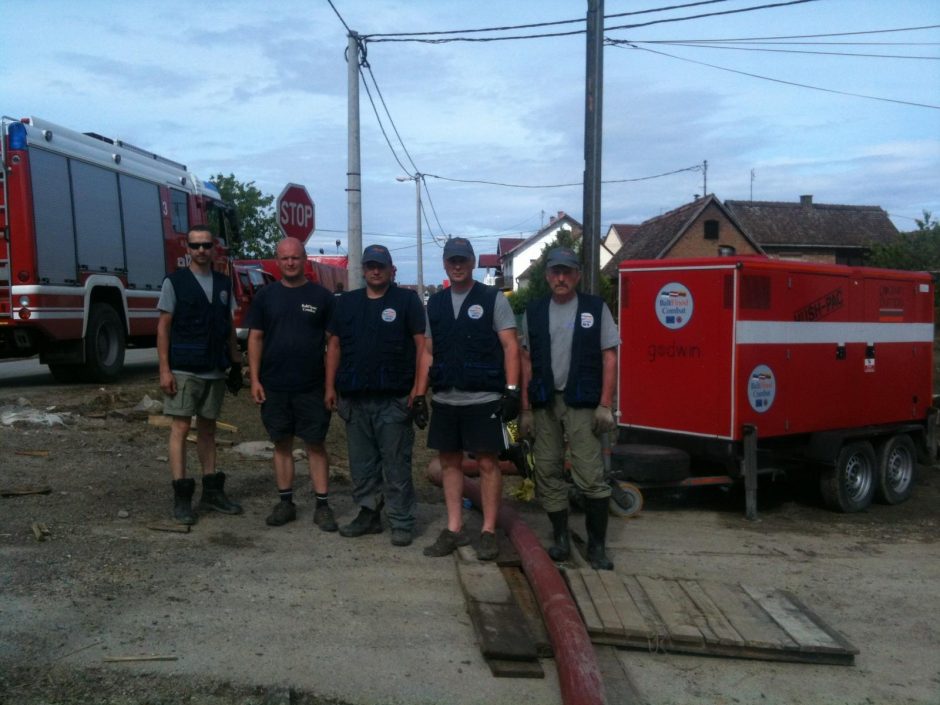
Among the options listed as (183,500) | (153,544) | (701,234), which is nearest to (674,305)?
(183,500)

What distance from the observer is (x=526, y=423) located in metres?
5.68

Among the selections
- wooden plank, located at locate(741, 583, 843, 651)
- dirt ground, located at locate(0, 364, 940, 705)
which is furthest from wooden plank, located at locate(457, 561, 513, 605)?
wooden plank, located at locate(741, 583, 843, 651)

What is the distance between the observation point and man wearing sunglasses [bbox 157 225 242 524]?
5789 millimetres

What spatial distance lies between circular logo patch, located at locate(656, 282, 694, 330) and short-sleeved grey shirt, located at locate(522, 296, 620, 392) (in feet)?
8.63

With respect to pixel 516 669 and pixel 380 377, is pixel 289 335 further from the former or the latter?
pixel 516 669

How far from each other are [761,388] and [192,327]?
487 cm

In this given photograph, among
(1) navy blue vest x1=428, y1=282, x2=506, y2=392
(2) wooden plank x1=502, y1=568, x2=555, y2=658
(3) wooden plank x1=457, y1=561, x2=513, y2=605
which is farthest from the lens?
(1) navy blue vest x1=428, y1=282, x2=506, y2=392

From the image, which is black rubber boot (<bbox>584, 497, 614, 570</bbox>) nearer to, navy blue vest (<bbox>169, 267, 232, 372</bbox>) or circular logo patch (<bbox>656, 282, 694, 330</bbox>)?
navy blue vest (<bbox>169, 267, 232, 372</bbox>)

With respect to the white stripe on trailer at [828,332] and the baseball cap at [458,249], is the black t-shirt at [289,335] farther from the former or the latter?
the white stripe on trailer at [828,332]

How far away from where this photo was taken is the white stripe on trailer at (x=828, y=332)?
773cm

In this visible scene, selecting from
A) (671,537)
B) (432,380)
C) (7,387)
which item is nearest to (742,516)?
(671,537)

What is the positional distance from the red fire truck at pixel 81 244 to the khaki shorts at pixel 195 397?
598cm

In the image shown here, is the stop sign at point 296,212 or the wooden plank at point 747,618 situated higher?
the stop sign at point 296,212

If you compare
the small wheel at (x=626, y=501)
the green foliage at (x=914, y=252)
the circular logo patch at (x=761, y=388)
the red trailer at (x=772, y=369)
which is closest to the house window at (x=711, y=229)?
the green foliage at (x=914, y=252)
